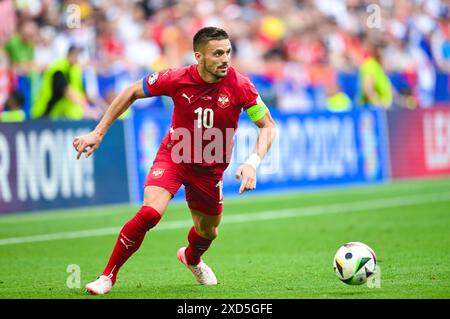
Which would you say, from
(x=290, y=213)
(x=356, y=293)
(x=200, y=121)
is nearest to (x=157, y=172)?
(x=200, y=121)

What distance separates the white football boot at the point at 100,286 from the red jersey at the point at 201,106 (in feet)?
4.31

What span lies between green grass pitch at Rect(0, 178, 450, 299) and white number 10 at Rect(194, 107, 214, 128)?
149 cm

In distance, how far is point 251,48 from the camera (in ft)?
78.2

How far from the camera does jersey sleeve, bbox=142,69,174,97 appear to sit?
9180 mm

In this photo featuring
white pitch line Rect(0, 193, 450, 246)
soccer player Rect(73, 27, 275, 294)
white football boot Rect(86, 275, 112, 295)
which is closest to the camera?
white football boot Rect(86, 275, 112, 295)

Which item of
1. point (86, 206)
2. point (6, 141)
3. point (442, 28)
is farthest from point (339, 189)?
point (442, 28)

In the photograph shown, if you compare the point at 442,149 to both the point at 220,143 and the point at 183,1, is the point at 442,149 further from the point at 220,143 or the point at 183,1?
the point at 220,143

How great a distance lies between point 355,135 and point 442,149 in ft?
9.40

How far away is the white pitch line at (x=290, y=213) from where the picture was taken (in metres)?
13.8

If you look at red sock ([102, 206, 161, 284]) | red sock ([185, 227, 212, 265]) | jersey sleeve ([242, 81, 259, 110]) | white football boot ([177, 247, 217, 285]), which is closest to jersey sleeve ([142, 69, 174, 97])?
jersey sleeve ([242, 81, 259, 110])

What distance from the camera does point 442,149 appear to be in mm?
22594

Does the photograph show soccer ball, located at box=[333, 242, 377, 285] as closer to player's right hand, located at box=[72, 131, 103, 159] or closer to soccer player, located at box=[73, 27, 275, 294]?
soccer player, located at box=[73, 27, 275, 294]

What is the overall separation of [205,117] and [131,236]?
4.26 feet

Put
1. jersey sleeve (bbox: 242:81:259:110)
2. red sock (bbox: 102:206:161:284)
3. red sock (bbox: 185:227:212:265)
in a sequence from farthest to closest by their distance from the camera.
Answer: red sock (bbox: 185:227:212:265) → jersey sleeve (bbox: 242:81:259:110) → red sock (bbox: 102:206:161:284)
